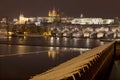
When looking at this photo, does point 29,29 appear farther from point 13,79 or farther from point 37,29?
point 13,79

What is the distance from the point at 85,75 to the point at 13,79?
8769 mm

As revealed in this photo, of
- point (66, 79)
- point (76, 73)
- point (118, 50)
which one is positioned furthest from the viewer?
point (118, 50)

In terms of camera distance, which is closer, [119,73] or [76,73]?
[76,73]

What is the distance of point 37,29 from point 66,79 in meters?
173

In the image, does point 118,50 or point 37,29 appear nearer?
point 118,50

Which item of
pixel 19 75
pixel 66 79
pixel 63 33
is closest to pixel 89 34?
pixel 63 33

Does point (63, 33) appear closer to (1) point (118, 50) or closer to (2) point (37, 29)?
(2) point (37, 29)

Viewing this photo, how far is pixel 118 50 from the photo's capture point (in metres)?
27.9

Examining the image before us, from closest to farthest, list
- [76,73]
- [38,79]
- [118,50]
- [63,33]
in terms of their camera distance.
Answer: [76,73], [38,79], [118,50], [63,33]

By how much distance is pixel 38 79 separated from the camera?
6.51 m

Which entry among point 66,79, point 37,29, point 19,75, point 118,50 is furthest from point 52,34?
point 66,79

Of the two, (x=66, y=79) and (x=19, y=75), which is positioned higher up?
(x=66, y=79)

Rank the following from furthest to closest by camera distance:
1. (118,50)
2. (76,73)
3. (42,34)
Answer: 1. (42,34)
2. (118,50)
3. (76,73)

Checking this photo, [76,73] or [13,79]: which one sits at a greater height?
[76,73]
